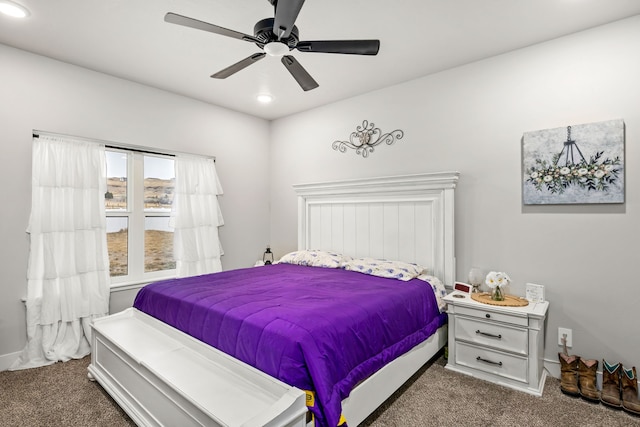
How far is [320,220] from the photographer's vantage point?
4145 mm

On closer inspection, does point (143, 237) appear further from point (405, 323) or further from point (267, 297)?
point (405, 323)

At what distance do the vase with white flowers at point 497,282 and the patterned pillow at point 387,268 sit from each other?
0.59 metres

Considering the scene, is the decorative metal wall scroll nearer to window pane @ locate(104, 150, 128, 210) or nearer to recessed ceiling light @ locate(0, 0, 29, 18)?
window pane @ locate(104, 150, 128, 210)

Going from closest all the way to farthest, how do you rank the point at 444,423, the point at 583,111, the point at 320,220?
the point at 444,423
the point at 583,111
the point at 320,220

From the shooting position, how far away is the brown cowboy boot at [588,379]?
2.23 metres

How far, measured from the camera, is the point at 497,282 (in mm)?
2633

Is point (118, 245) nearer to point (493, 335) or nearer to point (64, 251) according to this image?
point (64, 251)

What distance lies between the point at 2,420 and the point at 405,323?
265 centimetres

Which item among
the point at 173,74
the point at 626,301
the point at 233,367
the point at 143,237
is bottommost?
the point at 233,367

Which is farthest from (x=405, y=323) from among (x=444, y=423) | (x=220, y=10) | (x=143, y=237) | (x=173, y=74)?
(x=173, y=74)

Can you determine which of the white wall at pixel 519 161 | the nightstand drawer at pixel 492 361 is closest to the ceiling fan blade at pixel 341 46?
the white wall at pixel 519 161

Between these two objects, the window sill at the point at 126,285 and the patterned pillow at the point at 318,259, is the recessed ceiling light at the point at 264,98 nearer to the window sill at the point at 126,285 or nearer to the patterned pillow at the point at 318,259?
the patterned pillow at the point at 318,259

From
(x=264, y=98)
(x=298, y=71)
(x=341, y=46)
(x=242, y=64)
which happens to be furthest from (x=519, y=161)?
(x=264, y=98)

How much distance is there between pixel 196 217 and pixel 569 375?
3777mm
